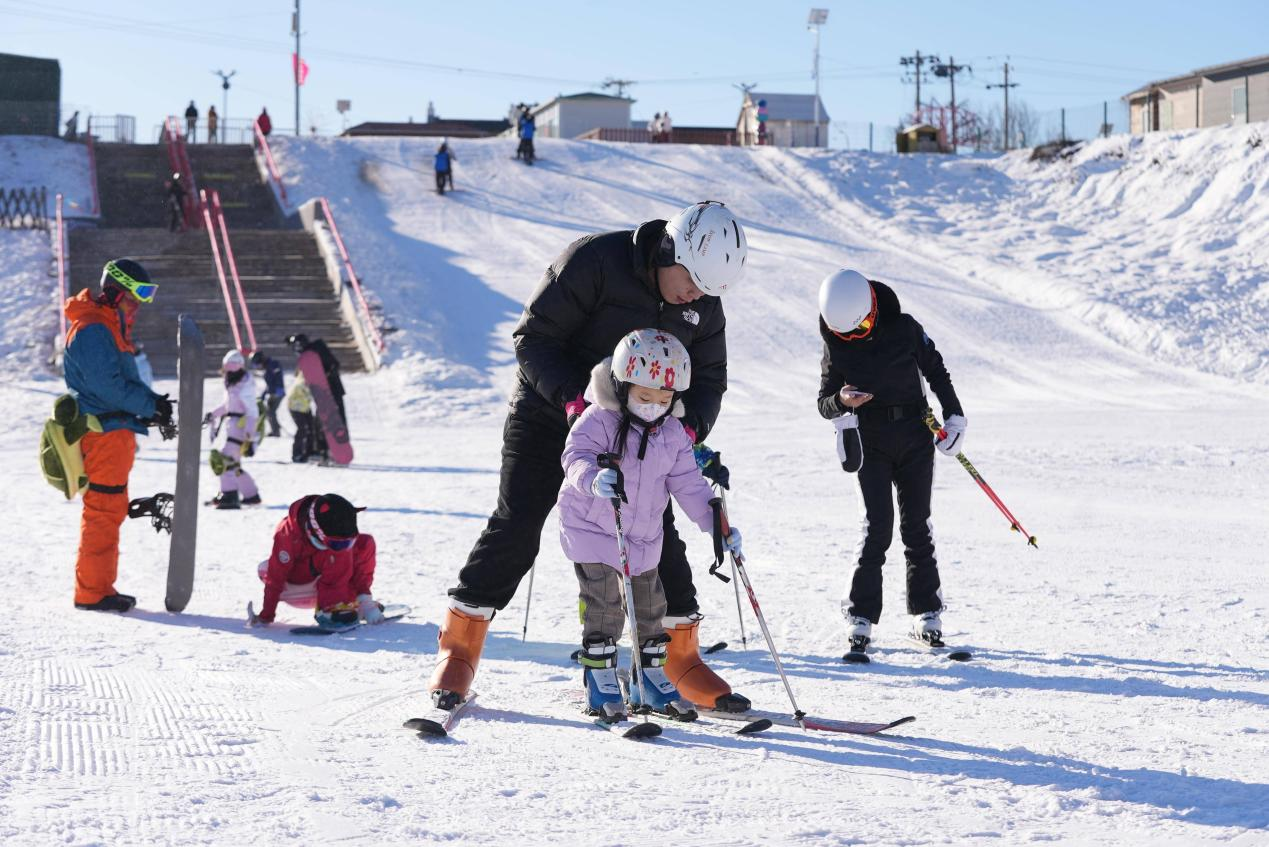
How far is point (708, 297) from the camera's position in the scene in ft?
15.9

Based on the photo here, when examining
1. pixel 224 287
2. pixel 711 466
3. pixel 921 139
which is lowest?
pixel 711 466

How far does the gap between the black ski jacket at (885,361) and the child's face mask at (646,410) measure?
1804 millimetres

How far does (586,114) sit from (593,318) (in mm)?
61100

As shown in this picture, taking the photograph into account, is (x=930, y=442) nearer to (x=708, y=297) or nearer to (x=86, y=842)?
(x=708, y=297)

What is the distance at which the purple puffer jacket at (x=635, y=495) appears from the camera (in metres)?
4.43

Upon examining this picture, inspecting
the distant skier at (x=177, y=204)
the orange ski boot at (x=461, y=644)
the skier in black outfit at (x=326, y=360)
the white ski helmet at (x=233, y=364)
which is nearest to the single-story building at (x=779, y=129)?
the distant skier at (x=177, y=204)

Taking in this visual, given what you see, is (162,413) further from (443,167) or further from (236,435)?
(443,167)

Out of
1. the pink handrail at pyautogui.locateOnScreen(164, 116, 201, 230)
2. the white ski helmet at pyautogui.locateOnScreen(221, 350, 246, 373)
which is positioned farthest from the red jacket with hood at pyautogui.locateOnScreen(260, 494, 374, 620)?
the pink handrail at pyautogui.locateOnScreen(164, 116, 201, 230)

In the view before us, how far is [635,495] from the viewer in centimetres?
445

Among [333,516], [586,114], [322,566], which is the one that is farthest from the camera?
[586,114]

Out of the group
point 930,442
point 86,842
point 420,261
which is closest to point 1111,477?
point 930,442

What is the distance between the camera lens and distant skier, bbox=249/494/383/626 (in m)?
6.32

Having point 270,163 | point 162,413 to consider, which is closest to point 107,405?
point 162,413

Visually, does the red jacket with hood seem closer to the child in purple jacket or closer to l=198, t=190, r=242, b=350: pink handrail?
the child in purple jacket
